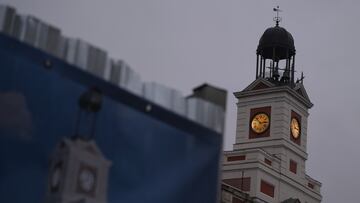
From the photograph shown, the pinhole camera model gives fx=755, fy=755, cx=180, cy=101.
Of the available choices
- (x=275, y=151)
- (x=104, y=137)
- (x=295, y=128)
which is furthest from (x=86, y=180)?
(x=295, y=128)

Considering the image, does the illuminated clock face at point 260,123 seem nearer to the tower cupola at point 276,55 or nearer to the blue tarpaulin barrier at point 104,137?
the tower cupola at point 276,55

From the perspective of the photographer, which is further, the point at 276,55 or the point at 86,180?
the point at 276,55

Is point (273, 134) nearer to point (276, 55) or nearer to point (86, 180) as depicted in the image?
point (276, 55)

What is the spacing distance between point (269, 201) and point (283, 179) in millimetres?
2457

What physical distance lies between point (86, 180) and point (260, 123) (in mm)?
39880

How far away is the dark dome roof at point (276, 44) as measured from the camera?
47375 millimetres

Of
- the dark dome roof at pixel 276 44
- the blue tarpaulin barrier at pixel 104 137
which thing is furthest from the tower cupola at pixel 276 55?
the blue tarpaulin barrier at pixel 104 137

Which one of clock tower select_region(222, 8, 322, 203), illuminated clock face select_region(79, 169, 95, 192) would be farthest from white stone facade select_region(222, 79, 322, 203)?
illuminated clock face select_region(79, 169, 95, 192)

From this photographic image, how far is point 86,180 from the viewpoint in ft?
21.3

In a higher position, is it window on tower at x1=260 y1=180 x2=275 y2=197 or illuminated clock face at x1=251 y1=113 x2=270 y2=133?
illuminated clock face at x1=251 y1=113 x2=270 y2=133

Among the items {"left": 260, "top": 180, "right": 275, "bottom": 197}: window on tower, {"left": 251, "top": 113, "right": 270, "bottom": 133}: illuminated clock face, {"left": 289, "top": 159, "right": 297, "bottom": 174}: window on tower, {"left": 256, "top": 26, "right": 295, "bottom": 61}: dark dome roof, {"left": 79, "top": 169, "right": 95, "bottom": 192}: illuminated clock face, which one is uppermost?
{"left": 256, "top": 26, "right": 295, "bottom": 61}: dark dome roof

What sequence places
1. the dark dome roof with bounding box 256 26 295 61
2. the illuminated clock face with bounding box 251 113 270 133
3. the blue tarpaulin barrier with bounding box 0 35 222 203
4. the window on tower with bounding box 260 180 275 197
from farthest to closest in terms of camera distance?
the dark dome roof with bounding box 256 26 295 61 → the illuminated clock face with bounding box 251 113 270 133 → the window on tower with bounding box 260 180 275 197 → the blue tarpaulin barrier with bounding box 0 35 222 203

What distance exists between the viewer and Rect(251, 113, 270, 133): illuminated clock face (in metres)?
45.9

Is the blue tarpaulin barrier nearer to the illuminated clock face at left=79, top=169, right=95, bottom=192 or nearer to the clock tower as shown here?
the illuminated clock face at left=79, top=169, right=95, bottom=192
